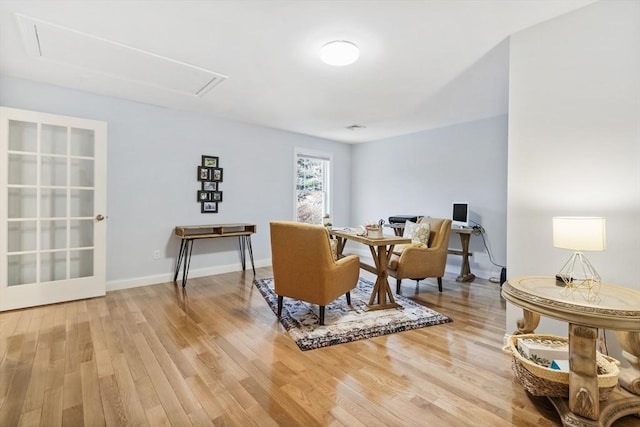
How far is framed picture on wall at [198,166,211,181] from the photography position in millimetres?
4336

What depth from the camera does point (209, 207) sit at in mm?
4477

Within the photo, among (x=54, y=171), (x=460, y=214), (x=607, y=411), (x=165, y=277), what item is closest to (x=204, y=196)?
(x=165, y=277)

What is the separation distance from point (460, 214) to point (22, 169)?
546 centimetres

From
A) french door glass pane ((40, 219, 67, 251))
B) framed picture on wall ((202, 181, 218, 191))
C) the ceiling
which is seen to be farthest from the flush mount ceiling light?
french door glass pane ((40, 219, 67, 251))

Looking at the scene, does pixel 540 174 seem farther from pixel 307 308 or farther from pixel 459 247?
pixel 459 247

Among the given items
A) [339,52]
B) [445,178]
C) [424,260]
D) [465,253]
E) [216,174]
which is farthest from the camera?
[445,178]

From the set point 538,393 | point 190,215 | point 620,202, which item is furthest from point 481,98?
point 190,215

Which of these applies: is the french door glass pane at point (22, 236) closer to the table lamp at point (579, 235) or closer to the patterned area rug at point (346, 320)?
the patterned area rug at point (346, 320)

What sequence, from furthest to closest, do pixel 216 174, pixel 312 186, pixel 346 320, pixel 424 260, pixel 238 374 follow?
Answer: pixel 312 186 → pixel 216 174 → pixel 424 260 → pixel 346 320 → pixel 238 374

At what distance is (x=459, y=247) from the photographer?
4.77 m

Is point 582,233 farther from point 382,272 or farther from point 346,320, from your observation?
point 346,320

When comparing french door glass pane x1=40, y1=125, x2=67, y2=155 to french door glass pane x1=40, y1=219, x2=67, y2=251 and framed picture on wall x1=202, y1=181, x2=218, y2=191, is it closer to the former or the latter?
french door glass pane x1=40, y1=219, x2=67, y2=251

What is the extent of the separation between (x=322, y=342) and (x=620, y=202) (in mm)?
2193

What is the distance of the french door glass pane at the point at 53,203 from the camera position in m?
3.16
